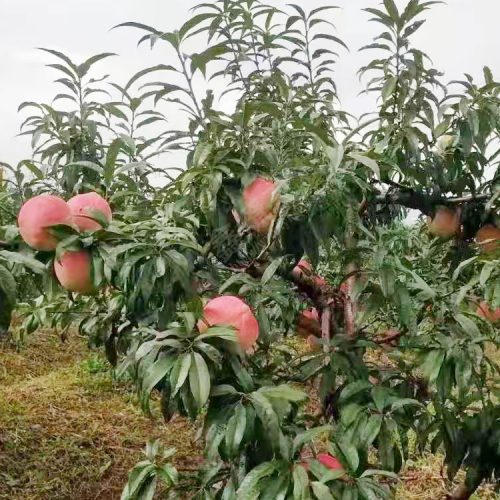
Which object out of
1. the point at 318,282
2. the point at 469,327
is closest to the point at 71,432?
the point at 318,282

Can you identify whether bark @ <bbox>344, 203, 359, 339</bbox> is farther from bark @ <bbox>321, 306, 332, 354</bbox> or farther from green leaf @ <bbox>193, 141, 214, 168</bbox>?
green leaf @ <bbox>193, 141, 214, 168</bbox>

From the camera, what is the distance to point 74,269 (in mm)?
957

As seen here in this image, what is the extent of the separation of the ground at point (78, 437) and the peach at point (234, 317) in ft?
3.81

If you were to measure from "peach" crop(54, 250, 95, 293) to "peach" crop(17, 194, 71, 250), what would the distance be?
0.04 m

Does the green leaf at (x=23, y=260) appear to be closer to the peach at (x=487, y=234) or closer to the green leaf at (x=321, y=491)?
the green leaf at (x=321, y=491)

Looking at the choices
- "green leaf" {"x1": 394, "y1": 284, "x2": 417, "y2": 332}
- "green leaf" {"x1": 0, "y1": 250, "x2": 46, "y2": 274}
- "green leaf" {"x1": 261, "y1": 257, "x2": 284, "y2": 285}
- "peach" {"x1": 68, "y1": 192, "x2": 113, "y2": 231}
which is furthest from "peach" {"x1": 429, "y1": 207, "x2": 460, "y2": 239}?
"green leaf" {"x1": 0, "y1": 250, "x2": 46, "y2": 274}

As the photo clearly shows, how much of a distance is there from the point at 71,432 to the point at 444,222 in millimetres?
1858

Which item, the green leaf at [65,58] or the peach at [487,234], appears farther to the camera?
the peach at [487,234]

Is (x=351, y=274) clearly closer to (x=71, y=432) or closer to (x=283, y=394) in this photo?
(x=283, y=394)

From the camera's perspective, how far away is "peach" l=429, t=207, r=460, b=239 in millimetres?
1493

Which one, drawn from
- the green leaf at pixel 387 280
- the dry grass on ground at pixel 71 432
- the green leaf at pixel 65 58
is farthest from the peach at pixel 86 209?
the dry grass on ground at pixel 71 432

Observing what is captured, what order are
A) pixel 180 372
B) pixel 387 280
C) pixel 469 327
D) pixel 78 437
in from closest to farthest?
pixel 180 372 → pixel 387 280 → pixel 469 327 → pixel 78 437

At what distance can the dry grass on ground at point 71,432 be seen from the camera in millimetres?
2348

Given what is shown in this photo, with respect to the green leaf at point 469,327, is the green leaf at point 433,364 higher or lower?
lower
